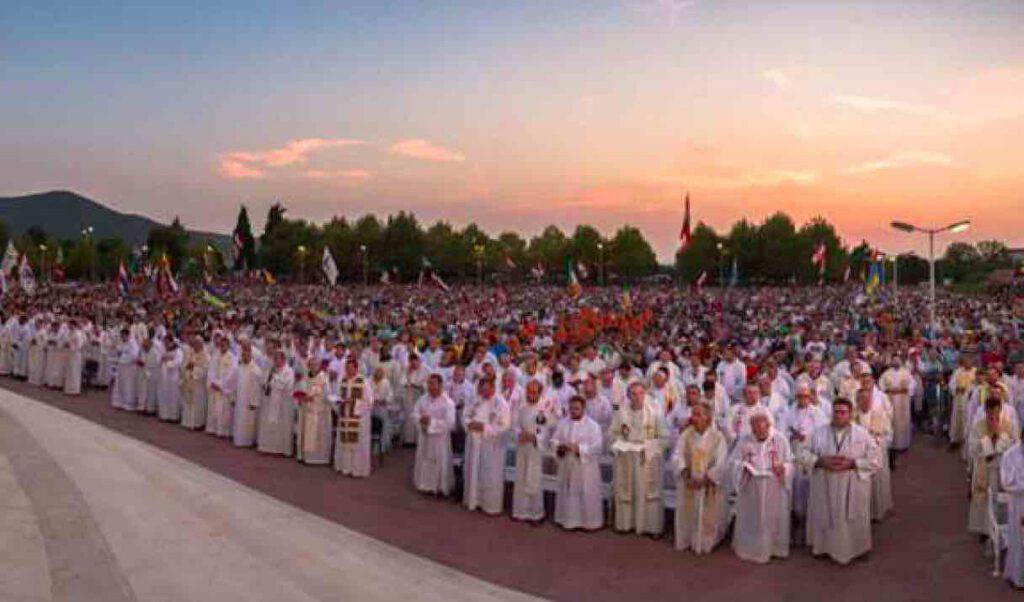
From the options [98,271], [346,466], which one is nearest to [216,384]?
[346,466]

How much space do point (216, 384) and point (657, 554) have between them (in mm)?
11000

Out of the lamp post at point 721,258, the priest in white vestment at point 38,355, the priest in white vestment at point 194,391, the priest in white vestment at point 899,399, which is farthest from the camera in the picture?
the lamp post at point 721,258

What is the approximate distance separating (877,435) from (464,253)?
123982 mm

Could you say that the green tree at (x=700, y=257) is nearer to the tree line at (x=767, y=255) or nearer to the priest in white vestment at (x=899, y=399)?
the tree line at (x=767, y=255)

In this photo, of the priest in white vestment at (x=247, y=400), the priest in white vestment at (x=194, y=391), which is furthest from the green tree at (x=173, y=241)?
the priest in white vestment at (x=247, y=400)

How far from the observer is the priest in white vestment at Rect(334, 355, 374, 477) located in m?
16.0

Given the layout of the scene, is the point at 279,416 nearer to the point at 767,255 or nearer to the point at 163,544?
the point at 163,544

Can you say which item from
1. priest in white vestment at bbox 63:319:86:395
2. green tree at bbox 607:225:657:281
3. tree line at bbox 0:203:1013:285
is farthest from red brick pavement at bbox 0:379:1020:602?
green tree at bbox 607:225:657:281

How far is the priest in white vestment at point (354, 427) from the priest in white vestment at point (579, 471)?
14.4ft

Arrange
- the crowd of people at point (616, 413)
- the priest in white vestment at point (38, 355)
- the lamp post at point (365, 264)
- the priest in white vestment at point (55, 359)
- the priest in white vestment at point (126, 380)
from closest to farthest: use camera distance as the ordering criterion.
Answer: the crowd of people at point (616, 413) → the priest in white vestment at point (126, 380) → the priest in white vestment at point (55, 359) → the priest in white vestment at point (38, 355) → the lamp post at point (365, 264)

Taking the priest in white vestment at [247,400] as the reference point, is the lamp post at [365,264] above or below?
above

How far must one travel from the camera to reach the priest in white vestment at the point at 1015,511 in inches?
392

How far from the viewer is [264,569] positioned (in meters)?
8.59

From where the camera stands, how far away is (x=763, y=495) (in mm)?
11367
